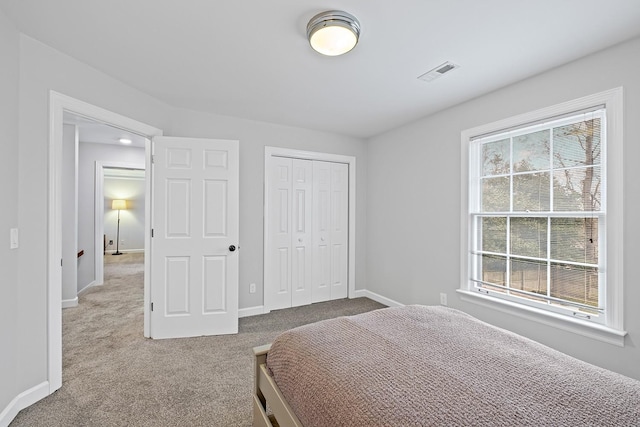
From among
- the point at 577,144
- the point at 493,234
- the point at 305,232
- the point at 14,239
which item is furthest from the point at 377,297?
the point at 14,239

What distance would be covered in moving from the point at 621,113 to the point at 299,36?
7.17 ft

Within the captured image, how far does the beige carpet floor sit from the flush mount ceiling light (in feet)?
7.94

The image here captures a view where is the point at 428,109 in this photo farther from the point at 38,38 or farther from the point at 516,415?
the point at 38,38

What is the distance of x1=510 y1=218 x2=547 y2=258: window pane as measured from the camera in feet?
7.68

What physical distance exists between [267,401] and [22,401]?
1711 mm

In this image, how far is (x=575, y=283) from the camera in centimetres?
214

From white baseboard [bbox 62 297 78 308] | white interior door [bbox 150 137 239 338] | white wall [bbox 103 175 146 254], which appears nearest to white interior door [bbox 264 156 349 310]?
white interior door [bbox 150 137 239 338]

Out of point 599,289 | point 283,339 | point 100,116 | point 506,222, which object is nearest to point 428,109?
point 506,222

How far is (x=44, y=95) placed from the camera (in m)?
1.99

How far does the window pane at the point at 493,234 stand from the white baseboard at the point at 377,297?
1444 mm

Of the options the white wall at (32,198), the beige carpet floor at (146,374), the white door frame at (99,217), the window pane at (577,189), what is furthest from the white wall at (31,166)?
the window pane at (577,189)

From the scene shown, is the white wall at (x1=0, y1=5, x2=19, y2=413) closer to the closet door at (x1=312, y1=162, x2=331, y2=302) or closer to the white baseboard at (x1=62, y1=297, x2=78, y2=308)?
the white baseboard at (x1=62, y1=297, x2=78, y2=308)

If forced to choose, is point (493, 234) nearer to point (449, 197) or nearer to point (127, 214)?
point (449, 197)

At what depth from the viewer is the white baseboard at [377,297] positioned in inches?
152
